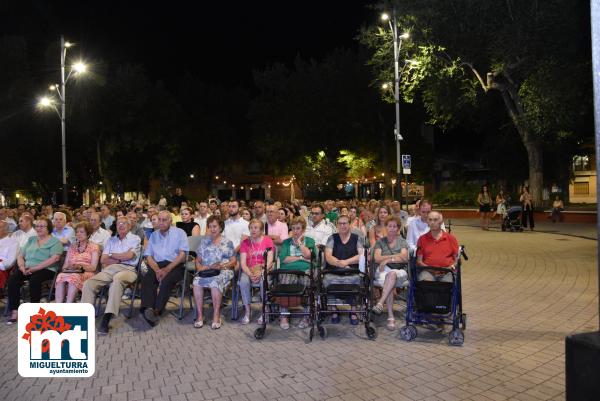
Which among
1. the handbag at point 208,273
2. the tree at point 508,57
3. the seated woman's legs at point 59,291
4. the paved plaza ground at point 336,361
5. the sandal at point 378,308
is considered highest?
the tree at point 508,57

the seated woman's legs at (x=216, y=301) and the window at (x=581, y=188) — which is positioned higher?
the window at (x=581, y=188)

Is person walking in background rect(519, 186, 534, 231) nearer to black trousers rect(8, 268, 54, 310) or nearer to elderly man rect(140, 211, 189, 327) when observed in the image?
elderly man rect(140, 211, 189, 327)

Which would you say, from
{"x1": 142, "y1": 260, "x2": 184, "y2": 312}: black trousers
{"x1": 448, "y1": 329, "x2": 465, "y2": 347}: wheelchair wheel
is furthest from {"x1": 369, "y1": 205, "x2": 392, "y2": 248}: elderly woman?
{"x1": 142, "y1": 260, "x2": 184, "y2": 312}: black trousers

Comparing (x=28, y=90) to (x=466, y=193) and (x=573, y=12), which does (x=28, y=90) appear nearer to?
(x=466, y=193)

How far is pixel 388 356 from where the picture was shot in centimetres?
524

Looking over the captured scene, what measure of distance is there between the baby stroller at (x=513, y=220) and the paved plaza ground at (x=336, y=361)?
11.8 m

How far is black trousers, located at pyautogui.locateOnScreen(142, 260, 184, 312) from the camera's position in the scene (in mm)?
6781

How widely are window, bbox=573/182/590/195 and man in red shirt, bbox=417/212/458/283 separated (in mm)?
49949

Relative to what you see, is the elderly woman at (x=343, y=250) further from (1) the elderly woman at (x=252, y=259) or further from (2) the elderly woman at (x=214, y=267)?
(2) the elderly woman at (x=214, y=267)

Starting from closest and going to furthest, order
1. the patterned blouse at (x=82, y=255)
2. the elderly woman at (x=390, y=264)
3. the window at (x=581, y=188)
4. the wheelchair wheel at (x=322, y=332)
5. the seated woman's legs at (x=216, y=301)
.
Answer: the wheelchair wheel at (x=322, y=332) < the elderly woman at (x=390, y=264) < the seated woman's legs at (x=216, y=301) < the patterned blouse at (x=82, y=255) < the window at (x=581, y=188)

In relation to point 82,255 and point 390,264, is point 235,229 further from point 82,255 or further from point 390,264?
point 390,264

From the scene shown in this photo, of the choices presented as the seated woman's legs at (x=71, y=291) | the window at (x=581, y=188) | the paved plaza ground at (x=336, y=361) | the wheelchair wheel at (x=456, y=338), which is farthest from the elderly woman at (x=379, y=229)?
the window at (x=581, y=188)

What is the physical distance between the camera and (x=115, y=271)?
712 cm

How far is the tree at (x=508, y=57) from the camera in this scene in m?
20.4
